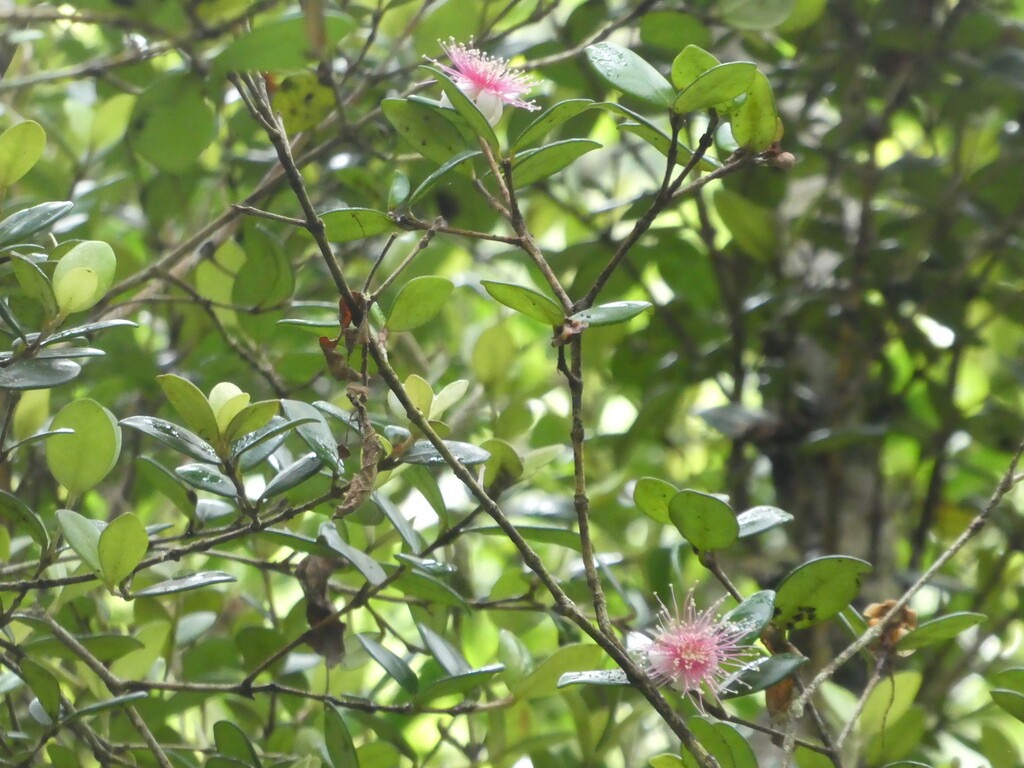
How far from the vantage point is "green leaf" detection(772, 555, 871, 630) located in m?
0.57

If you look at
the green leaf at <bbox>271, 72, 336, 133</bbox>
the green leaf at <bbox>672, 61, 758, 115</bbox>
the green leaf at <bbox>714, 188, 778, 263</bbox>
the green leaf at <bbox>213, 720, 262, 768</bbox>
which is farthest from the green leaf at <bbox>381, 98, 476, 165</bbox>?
the green leaf at <bbox>714, 188, 778, 263</bbox>

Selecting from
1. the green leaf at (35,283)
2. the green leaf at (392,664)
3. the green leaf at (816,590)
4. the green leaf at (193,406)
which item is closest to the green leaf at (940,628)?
the green leaf at (816,590)

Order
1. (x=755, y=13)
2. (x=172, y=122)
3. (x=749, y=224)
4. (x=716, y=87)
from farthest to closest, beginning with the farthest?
(x=749, y=224), (x=755, y=13), (x=172, y=122), (x=716, y=87)

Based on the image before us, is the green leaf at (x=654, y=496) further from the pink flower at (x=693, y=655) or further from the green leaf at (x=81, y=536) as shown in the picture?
the green leaf at (x=81, y=536)

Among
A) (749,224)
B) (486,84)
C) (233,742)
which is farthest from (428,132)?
(749,224)

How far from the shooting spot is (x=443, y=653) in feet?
2.27

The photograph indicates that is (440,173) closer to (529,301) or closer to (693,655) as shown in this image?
(529,301)

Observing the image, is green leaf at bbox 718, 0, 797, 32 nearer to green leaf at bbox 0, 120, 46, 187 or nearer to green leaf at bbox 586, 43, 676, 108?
green leaf at bbox 586, 43, 676, 108

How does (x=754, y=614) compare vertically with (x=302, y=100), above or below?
below

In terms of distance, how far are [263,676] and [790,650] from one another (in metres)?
0.44

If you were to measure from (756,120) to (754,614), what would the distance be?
26 centimetres

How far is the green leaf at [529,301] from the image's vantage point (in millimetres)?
515

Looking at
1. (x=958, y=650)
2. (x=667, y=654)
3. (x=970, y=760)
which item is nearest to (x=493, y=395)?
(x=667, y=654)

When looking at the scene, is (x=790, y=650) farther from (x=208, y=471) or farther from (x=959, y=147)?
(x=959, y=147)
